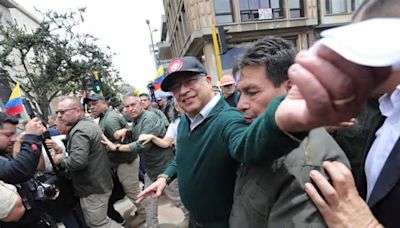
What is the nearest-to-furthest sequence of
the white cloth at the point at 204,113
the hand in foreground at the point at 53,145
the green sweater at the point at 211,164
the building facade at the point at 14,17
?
the green sweater at the point at 211,164 → the white cloth at the point at 204,113 → the hand in foreground at the point at 53,145 → the building facade at the point at 14,17

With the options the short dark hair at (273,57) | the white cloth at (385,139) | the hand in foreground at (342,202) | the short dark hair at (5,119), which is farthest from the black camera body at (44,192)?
the white cloth at (385,139)

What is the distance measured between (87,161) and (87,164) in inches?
2.7

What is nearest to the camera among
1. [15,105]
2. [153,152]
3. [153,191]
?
[153,191]

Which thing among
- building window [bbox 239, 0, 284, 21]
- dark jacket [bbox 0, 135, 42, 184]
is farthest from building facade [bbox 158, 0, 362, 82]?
dark jacket [bbox 0, 135, 42, 184]

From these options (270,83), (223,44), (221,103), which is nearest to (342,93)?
(270,83)

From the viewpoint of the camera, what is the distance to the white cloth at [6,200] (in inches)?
76.5

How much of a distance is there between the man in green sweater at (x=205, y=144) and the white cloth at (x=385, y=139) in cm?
43

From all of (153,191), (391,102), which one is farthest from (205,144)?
(391,102)

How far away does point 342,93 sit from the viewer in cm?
41

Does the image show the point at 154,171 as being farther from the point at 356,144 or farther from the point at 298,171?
the point at 298,171

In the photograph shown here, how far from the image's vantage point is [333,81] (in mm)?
404

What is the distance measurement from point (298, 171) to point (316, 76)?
0.70 m

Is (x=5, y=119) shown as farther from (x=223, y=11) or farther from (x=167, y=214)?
(x=223, y=11)

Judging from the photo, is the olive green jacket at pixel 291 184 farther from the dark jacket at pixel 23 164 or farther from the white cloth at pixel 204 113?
the dark jacket at pixel 23 164
